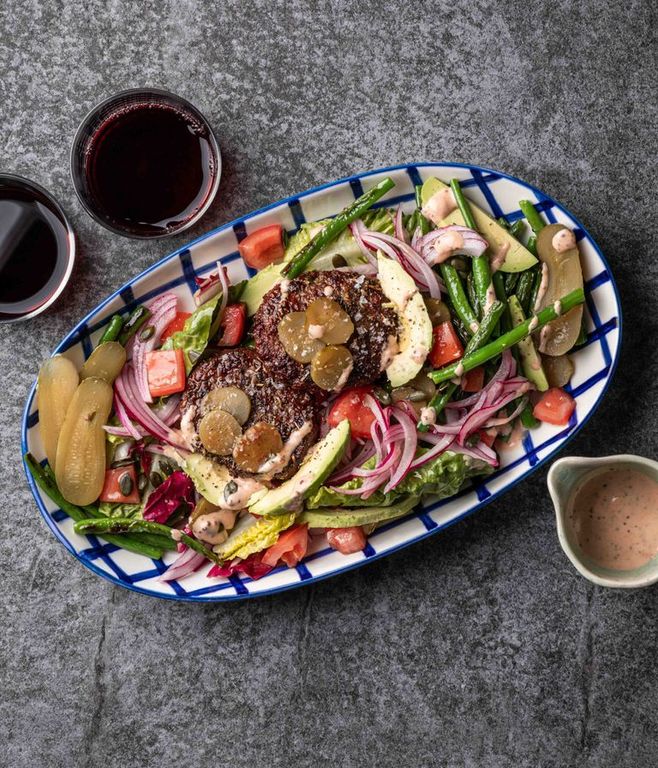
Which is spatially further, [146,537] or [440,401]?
[146,537]

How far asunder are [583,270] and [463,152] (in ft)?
3.12

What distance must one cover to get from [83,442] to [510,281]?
224 cm

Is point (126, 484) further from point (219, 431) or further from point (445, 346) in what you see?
point (445, 346)

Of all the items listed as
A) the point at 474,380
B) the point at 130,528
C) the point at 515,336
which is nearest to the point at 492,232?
the point at 515,336

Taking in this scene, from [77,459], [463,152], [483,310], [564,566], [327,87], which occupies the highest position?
[327,87]

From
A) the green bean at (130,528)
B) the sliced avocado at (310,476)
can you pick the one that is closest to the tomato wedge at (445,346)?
the sliced avocado at (310,476)

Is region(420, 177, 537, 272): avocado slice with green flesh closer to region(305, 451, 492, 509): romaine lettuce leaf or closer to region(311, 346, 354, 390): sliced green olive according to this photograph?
region(311, 346, 354, 390): sliced green olive

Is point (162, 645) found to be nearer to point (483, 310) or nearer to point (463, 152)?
point (483, 310)

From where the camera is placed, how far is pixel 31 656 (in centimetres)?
398

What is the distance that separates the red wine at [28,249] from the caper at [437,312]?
189 centimetres

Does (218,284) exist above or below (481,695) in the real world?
above

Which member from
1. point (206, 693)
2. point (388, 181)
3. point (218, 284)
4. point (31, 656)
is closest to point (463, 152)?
point (388, 181)

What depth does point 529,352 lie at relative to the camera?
3.38m

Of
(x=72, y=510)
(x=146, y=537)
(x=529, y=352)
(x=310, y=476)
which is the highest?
(x=529, y=352)
